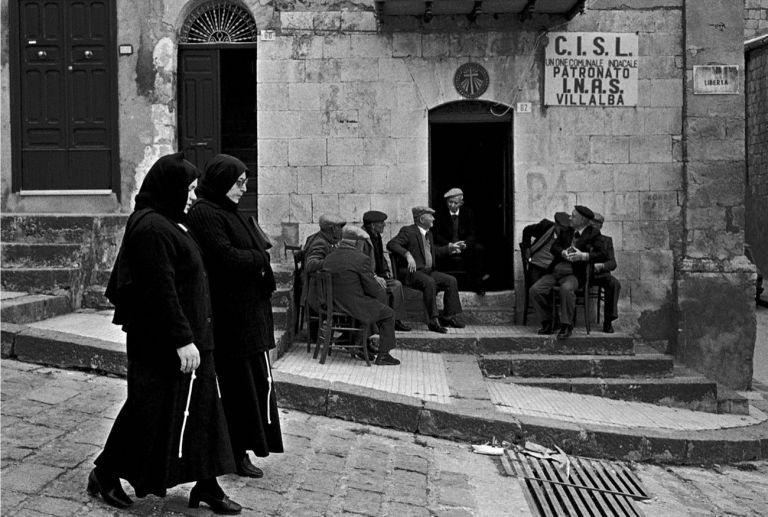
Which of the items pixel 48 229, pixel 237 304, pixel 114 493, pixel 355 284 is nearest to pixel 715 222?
pixel 355 284

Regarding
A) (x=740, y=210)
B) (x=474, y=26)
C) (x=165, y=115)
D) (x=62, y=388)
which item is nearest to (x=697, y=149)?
(x=740, y=210)

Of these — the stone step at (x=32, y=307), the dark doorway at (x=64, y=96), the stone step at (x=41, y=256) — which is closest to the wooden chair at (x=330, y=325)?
the stone step at (x=32, y=307)

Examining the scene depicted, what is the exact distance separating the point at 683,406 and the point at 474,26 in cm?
549

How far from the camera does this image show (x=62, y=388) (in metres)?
7.30

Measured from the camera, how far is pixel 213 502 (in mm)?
4879

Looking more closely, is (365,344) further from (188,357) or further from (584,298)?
(188,357)

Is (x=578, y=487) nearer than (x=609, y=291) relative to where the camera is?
Yes

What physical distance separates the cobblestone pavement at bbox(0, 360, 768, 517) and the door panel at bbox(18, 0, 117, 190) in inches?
174

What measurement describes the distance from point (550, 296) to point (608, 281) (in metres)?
0.78

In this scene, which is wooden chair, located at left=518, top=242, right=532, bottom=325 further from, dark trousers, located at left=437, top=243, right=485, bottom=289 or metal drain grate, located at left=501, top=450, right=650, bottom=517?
metal drain grate, located at left=501, top=450, right=650, bottom=517

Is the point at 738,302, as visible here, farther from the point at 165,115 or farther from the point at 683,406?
the point at 165,115

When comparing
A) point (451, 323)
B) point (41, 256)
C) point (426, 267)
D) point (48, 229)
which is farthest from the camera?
point (451, 323)

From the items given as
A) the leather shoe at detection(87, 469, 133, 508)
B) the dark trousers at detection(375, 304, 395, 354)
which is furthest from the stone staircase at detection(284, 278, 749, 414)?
the leather shoe at detection(87, 469, 133, 508)

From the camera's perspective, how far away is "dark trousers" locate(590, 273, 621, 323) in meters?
10.8
